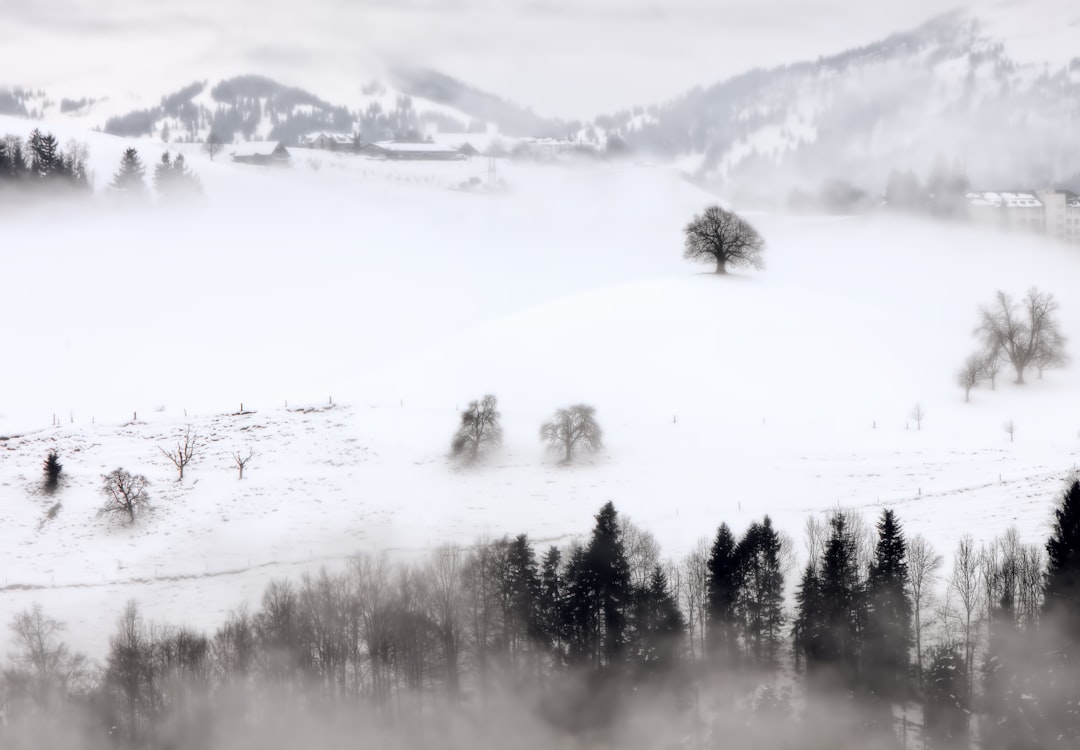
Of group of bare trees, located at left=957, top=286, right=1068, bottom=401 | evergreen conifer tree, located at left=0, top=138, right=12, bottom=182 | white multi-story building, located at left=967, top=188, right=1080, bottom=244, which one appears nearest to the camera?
group of bare trees, located at left=957, top=286, right=1068, bottom=401

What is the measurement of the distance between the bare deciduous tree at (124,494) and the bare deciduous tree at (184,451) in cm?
243

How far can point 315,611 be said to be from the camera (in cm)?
3956

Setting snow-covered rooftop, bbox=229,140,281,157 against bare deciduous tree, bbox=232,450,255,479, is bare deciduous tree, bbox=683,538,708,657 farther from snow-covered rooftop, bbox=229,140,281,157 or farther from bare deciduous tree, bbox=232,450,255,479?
snow-covered rooftop, bbox=229,140,281,157

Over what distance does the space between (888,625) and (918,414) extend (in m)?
26.9

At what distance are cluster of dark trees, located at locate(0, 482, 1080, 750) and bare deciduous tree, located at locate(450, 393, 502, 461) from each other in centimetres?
1448

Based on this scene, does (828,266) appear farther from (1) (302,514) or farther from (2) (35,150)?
(2) (35,150)

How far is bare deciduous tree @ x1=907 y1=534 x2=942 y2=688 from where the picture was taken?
38.1 metres

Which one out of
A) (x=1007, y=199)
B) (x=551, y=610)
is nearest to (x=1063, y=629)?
(x=551, y=610)

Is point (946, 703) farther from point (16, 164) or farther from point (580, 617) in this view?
point (16, 164)

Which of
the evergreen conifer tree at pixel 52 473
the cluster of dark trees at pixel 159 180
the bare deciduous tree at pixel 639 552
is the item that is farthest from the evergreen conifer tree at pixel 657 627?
the cluster of dark trees at pixel 159 180

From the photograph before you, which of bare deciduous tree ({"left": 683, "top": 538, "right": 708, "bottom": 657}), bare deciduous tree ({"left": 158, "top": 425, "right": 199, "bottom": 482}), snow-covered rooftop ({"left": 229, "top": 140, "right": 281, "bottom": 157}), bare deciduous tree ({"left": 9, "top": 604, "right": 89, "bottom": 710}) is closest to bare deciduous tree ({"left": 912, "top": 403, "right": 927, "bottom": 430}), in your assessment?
bare deciduous tree ({"left": 683, "top": 538, "right": 708, "bottom": 657})

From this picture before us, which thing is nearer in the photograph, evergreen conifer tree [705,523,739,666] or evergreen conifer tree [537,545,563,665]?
evergreen conifer tree [705,523,739,666]

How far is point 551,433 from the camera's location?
5619 centimetres

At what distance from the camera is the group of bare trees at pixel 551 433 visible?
182ft
